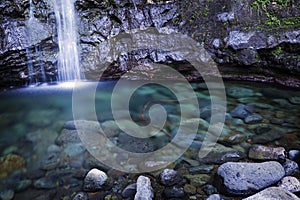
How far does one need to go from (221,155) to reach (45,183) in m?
2.33

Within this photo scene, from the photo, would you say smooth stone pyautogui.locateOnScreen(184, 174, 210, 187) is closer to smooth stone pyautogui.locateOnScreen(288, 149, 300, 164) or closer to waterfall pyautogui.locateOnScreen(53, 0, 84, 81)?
smooth stone pyautogui.locateOnScreen(288, 149, 300, 164)

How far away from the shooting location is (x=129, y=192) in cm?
275

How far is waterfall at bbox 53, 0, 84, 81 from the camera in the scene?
636 centimetres

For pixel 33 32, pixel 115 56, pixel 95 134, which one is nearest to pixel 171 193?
pixel 95 134

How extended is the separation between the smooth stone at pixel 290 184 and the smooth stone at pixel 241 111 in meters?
1.90

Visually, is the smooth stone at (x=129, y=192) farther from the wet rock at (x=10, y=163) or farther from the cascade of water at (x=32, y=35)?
the cascade of water at (x=32, y=35)

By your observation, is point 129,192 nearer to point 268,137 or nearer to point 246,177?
point 246,177

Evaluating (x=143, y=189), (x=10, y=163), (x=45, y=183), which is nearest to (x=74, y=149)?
(x=45, y=183)

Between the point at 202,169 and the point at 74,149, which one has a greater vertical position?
the point at 74,149

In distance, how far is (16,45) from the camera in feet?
19.8

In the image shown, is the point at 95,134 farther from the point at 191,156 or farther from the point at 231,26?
the point at 231,26

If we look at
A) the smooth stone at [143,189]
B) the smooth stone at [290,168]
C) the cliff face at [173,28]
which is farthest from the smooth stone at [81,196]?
the cliff face at [173,28]

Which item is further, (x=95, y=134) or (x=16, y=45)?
(x=16, y=45)

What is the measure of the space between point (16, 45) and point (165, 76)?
3815mm
